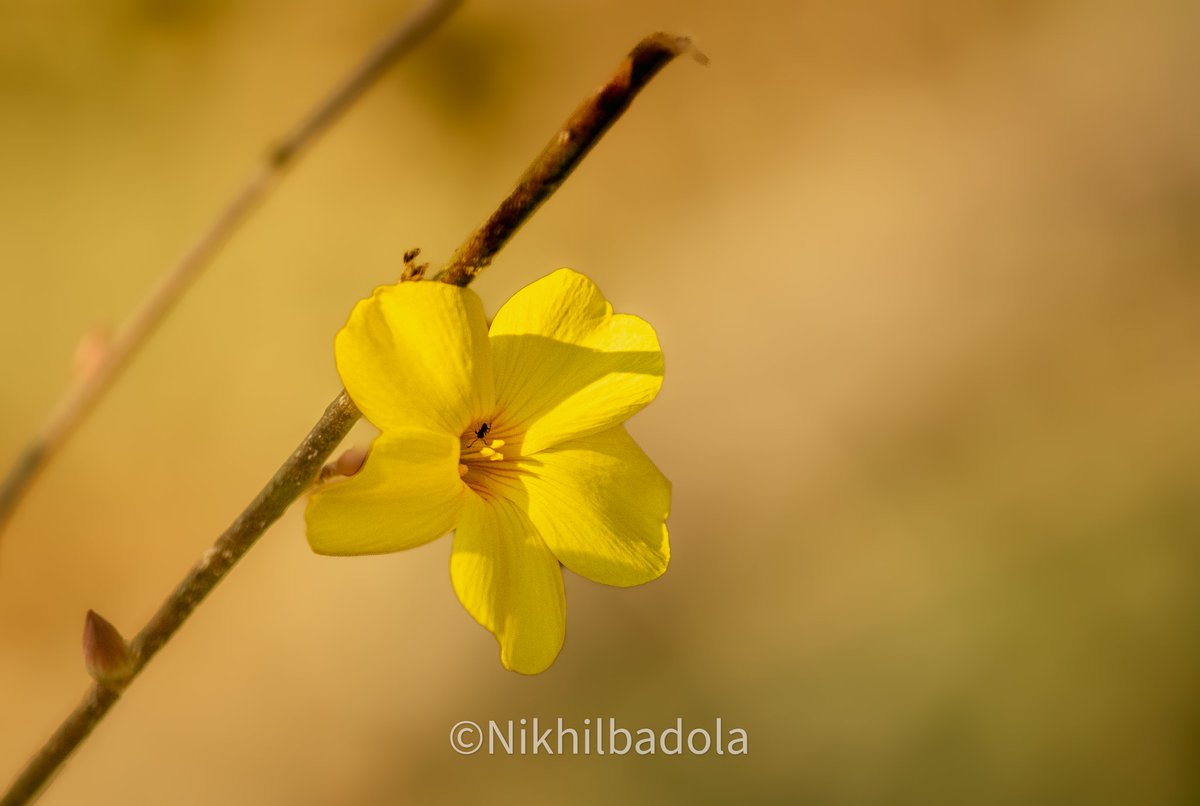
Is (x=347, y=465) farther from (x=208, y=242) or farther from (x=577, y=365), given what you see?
(x=208, y=242)

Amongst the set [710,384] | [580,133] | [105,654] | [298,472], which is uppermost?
[710,384]

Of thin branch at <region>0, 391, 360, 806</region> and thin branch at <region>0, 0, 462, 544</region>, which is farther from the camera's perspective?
thin branch at <region>0, 0, 462, 544</region>

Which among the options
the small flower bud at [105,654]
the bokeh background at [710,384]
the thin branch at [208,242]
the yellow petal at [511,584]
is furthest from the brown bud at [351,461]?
the bokeh background at [710,384]

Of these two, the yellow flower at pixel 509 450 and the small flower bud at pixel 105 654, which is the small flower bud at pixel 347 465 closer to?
the yellow flower at pixel 509 450

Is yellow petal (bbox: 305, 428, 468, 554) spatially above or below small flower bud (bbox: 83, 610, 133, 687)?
above

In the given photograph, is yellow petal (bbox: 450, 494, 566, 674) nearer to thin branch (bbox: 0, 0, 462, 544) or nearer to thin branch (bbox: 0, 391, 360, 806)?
thin branch (bbox: 0, 391, 360, 806)

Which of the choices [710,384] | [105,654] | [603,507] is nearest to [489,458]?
[603,507]

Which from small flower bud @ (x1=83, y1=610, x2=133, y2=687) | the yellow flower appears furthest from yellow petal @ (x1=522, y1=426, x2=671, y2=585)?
small flower bud @ (x1=83, y1=610, x2=133, y2=687)
